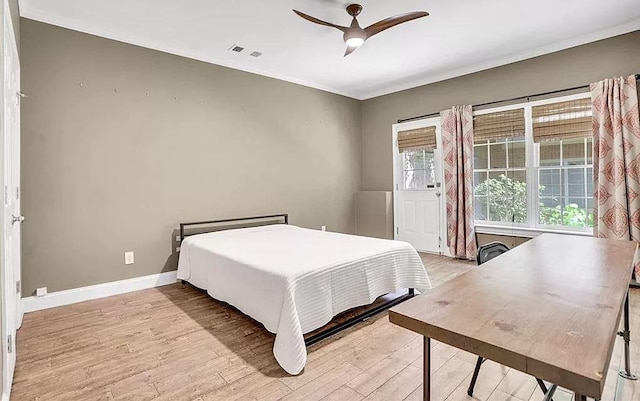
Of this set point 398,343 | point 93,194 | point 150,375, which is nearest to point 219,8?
point 93,194

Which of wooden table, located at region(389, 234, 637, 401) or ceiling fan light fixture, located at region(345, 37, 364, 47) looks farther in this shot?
ceiling fan light fixture, located at region(345, 37, 364, 47)

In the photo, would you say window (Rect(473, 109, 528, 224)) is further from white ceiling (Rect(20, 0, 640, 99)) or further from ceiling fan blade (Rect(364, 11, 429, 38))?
ceiling fan blade (Rect(364, 11, 429, 38))

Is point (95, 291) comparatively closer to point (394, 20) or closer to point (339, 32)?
point (339, 32)

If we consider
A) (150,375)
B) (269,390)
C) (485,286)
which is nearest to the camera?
(485,286)

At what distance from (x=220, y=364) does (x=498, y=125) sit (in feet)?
14.4

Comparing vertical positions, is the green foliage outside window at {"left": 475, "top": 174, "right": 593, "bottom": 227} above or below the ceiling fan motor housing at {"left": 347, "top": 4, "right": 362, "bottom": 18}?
below

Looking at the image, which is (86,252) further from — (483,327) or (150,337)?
(483,327)

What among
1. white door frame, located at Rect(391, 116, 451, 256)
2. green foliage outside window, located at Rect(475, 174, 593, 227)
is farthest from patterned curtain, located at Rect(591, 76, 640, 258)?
white door frame, located at Rect(391, 116, 451, 256)

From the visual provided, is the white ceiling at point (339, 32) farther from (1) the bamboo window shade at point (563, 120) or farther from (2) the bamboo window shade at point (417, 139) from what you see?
(2) the bamboo window shade at point (417, 139)

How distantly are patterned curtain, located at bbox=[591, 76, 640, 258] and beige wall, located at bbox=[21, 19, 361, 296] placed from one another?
12.3ft

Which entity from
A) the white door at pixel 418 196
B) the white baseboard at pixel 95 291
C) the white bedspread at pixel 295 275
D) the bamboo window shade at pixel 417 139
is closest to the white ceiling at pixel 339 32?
the bamboo window shade at pixel 417 139

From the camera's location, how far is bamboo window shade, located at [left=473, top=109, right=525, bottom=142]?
431cm

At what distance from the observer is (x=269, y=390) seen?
1.85 meters

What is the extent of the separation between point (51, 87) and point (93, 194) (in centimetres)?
106
